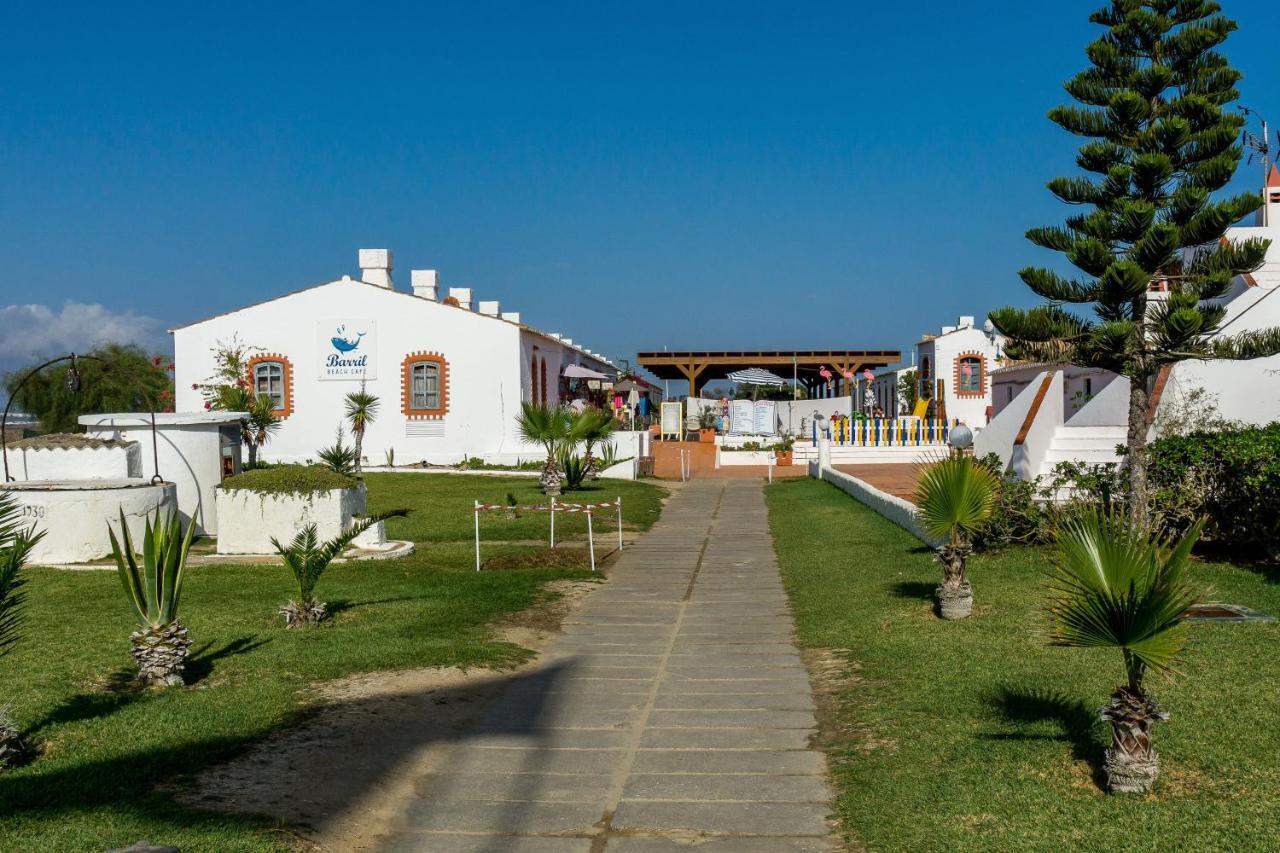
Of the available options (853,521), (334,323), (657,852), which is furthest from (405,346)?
(657,852)

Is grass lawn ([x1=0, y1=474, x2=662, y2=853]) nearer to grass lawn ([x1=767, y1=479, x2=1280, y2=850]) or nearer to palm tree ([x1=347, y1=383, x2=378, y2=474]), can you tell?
grass lawn ([x1=767, y1=479, x2=1280, y2=850])

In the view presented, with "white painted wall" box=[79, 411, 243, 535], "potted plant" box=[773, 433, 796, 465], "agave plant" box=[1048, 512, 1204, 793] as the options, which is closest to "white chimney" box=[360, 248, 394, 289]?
"potted plant" box=[773, 433, 796, 465]

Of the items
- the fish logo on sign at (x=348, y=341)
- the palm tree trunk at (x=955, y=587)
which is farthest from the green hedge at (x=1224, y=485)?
the fish logo on sign at (x=348, y=341)

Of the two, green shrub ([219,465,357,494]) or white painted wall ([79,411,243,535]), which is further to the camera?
white painted wall ([79,411,243,535])

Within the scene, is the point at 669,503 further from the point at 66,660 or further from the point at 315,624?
the point at 66,660

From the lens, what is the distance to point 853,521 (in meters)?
17.8

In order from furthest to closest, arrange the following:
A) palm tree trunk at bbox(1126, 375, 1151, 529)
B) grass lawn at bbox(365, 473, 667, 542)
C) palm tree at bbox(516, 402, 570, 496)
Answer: palm tree at bbox(516, 402, 570, 496) → grass lawn at bbox(365, 473, 667, 542) → palm tree trunk at bbox(1126, 375, 1151, 529)

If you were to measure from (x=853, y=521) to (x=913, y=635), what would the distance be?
8.85 metres

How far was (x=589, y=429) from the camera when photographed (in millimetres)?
24922

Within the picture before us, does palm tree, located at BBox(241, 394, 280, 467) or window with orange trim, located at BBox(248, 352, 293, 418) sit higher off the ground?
window with orange trim, located at BBox(248, 352, 293, 418)

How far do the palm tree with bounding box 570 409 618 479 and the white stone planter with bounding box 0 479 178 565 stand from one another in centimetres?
1171

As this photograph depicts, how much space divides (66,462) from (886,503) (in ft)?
38.0

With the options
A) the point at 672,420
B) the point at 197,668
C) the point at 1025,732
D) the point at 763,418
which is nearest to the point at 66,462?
the point at 197,668

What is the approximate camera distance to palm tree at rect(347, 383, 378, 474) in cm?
2584
